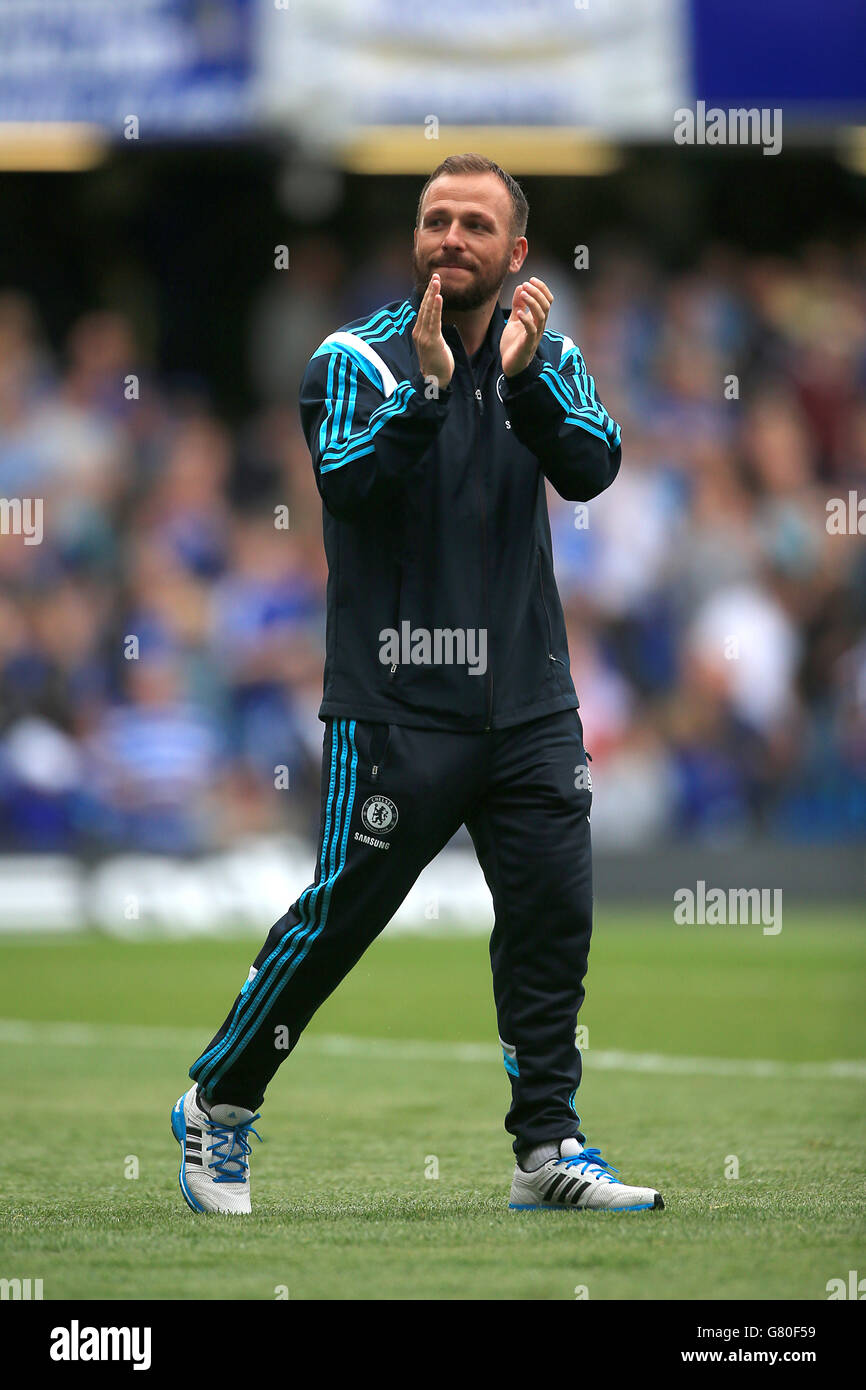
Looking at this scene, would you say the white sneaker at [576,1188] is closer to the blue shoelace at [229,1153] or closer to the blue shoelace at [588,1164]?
the blue shoelace at [588,1164]

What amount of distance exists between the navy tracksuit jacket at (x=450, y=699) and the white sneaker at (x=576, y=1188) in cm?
7

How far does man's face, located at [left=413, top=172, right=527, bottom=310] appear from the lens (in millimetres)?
5113

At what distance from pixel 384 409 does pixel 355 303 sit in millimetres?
14228

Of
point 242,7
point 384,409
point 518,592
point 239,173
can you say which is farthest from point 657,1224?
point 239,173

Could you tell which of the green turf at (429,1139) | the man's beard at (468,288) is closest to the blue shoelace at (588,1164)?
the green turf at (429,1139)

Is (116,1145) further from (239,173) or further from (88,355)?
(239,173)

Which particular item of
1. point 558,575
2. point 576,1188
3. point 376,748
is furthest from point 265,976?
point 558,575

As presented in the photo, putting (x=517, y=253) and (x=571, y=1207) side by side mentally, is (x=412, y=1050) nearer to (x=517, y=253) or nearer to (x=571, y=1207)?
(x=571, y=1207)

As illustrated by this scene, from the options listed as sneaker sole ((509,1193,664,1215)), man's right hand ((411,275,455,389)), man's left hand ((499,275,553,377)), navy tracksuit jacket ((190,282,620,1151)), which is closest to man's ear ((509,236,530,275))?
navy tracksuit jacket ((190,282,620,1151))

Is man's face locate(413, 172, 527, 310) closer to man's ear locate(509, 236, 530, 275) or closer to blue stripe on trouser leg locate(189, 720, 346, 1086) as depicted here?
man's ear locate(509, 236, 530, 275)

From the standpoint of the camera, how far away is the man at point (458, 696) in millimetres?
5043

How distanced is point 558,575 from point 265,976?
11.3 meters

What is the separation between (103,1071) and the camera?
837 centimetres

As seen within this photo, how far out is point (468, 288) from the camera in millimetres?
5145
